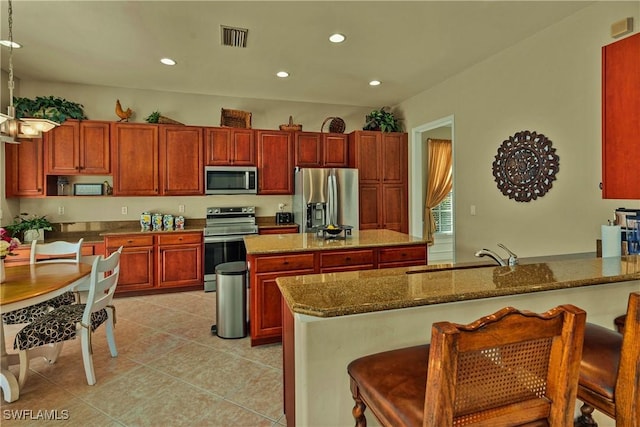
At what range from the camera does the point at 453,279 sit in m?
1.49

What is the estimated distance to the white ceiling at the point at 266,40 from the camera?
277 cm

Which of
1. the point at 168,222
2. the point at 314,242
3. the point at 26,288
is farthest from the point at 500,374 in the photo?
the point at 168,222

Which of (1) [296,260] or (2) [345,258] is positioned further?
(2) [345,258]

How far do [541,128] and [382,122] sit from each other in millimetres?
2524

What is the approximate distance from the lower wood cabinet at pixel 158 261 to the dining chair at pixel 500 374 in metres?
4.19

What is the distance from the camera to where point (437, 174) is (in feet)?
20.3

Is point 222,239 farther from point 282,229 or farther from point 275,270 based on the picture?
point 275,270

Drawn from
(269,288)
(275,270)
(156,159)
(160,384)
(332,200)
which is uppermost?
(156,159)

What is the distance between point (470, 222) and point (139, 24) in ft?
13.5

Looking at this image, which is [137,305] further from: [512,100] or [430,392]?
[512,100]

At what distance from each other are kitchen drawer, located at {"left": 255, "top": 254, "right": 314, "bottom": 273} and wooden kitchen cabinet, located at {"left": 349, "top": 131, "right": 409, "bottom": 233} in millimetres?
2499

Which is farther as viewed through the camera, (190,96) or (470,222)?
(190,96)

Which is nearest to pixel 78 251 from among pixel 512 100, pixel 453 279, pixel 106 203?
pixel 106 203

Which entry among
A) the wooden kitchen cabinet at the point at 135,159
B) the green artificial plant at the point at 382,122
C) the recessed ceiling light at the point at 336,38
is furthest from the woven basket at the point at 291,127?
the recessed ceiling light at the point at 336,38
